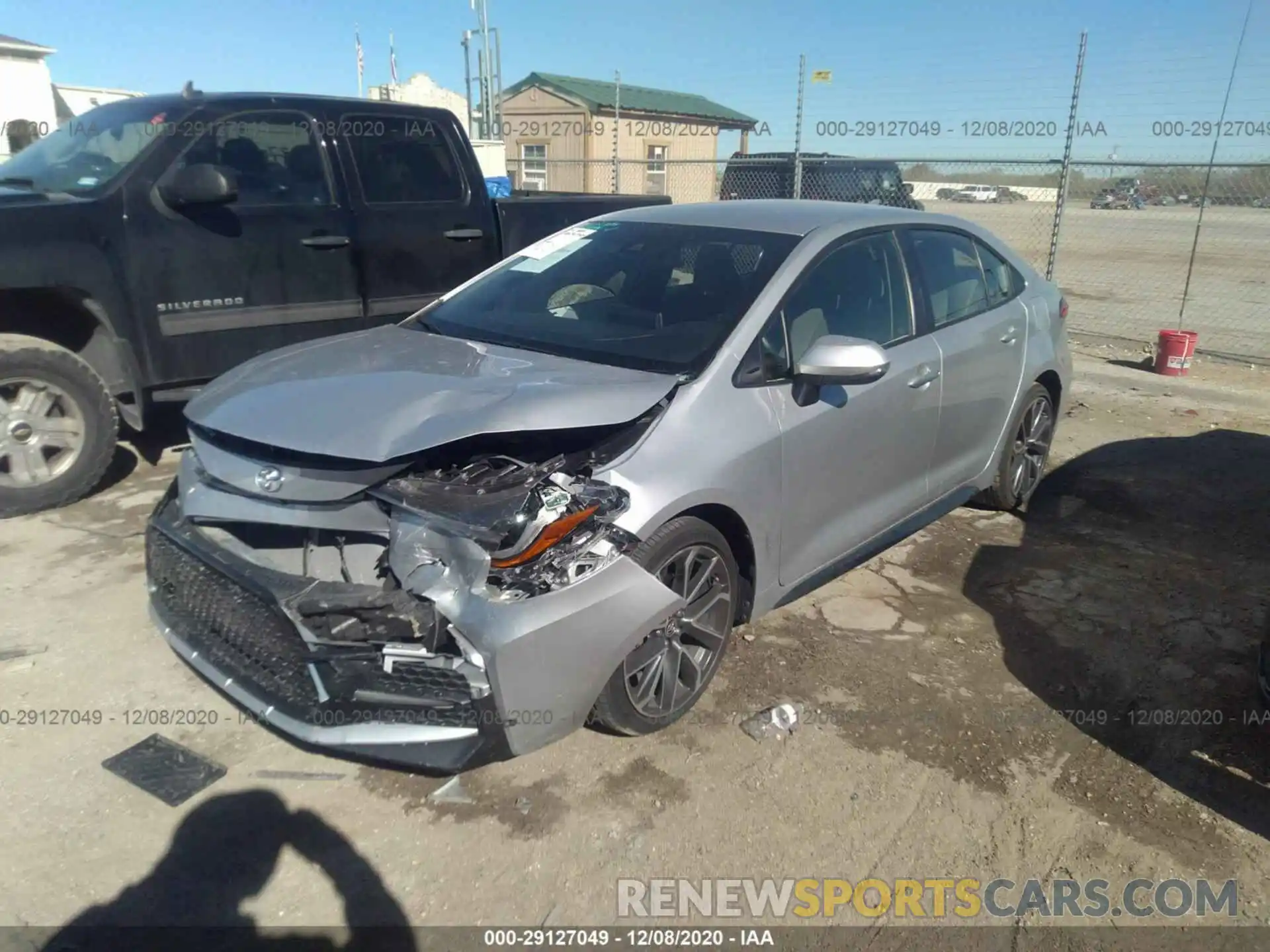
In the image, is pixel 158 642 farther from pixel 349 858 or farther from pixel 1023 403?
pixel 1023 403

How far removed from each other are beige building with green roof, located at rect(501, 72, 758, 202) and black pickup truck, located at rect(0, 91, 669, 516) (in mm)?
19549

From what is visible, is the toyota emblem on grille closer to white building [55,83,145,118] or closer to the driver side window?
the driver side window

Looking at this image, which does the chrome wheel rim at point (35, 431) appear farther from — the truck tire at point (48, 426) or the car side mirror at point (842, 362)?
the car side mirror at point (842, 362)

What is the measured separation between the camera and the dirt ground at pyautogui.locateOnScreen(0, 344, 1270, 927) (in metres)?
2.54

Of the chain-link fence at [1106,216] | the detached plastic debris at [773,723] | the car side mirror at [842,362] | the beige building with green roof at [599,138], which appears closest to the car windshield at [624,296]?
the car side mirror at [842,362]

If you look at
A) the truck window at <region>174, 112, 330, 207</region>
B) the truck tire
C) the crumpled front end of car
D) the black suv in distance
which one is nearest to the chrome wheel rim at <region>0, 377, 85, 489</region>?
the truck tire

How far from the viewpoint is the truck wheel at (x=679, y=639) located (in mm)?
2869

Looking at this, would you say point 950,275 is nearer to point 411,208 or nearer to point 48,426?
point 411,208

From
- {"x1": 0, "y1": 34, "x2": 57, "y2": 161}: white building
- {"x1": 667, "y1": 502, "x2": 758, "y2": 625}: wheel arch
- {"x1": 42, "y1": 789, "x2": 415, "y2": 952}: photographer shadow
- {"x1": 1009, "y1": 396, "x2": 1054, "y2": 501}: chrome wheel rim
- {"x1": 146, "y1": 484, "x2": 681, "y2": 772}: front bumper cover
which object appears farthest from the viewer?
{"x1": 0, "y1": 34, "x2": 57, "y2": 161}: white building

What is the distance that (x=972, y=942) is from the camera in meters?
2.40

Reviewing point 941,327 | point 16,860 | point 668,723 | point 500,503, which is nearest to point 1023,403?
point 941,327

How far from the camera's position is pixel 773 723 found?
3236mm

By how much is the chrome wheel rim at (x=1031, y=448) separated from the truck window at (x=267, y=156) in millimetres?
4276

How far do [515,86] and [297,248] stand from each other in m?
25.5
